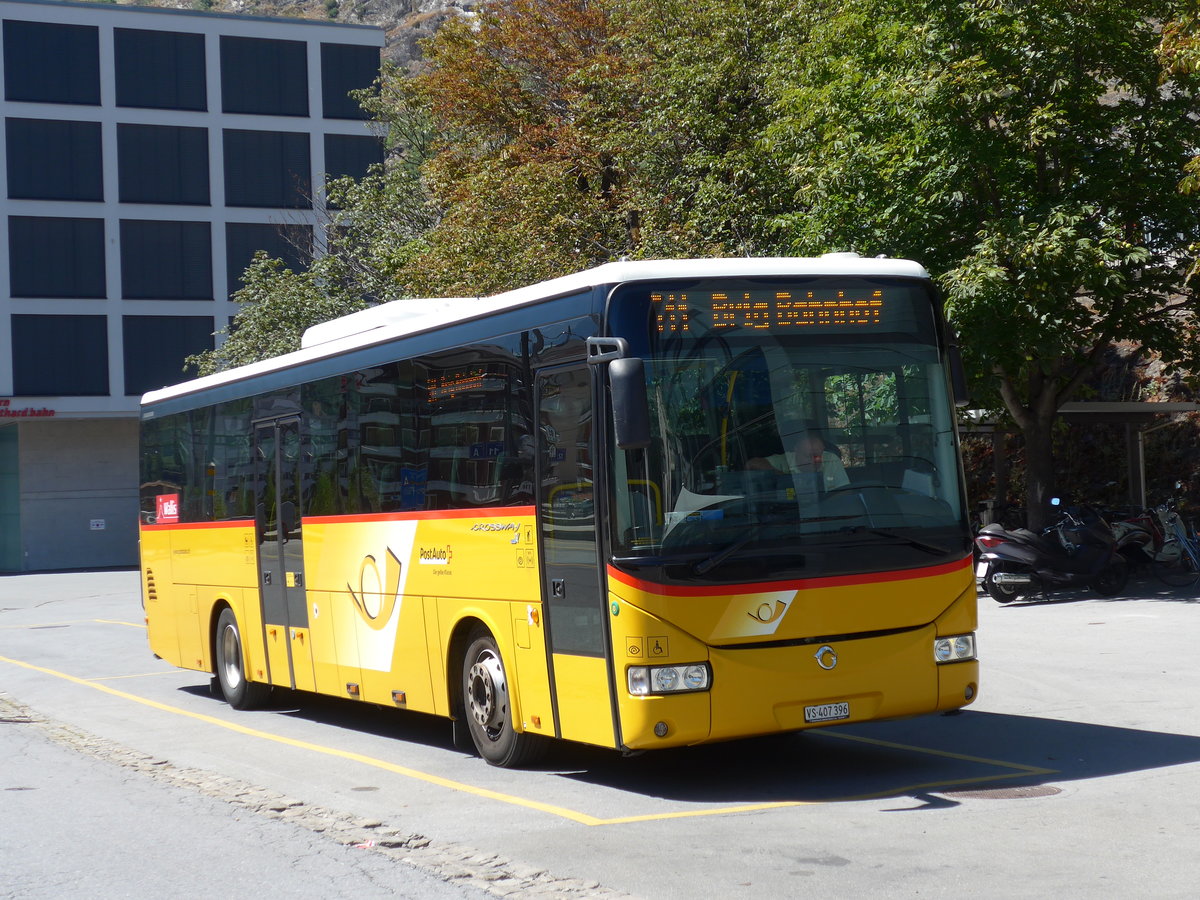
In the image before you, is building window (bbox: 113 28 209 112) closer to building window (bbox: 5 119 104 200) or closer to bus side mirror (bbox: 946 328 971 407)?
building window (bbox: 5 119 104 200)

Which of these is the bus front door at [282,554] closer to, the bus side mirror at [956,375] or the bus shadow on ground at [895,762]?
the bus shadow on ground at [895,762]

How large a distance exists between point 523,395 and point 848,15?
14.0 m

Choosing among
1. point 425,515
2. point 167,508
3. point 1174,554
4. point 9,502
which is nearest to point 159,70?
point 9,502

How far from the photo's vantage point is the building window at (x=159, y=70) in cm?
5281

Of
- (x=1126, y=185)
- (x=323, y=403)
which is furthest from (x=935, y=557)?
(x=1126, y=185)

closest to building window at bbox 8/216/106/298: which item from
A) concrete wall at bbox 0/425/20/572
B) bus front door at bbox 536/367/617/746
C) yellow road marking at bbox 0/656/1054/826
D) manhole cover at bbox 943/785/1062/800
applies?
concrete wall at bbox 0/425/20/572

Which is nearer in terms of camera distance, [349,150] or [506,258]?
[506,258]

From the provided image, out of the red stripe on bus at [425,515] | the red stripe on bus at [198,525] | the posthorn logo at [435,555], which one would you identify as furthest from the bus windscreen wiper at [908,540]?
the red stripe on bus at [198,525]

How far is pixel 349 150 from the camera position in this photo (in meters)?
56.1

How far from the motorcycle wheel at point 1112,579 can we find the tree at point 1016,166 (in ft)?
9.93

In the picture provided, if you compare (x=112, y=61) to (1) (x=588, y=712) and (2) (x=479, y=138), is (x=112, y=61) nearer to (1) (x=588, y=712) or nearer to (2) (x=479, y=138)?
(2) (x=479, y=138)

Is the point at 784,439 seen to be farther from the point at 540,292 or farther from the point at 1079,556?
the point at 1079,556

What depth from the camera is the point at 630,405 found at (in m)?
7.62

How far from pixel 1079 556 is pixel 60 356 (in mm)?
40588
